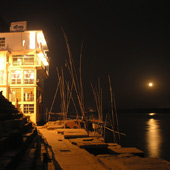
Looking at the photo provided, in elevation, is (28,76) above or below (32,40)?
below

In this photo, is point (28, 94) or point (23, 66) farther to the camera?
point (28, 94)

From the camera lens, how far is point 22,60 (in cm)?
3572

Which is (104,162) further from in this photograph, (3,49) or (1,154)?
(3,49)

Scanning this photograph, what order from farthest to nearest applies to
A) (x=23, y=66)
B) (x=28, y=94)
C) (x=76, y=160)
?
(x=28, y=94) < (x=23, y=66) < (x=76, y=160)

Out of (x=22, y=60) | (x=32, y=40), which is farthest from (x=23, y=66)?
(x=32, y=40)

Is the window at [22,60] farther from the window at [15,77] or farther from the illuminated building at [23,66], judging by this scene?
the window at [15,77]

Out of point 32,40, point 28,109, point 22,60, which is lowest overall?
point 28,109

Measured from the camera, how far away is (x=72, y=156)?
804 cm

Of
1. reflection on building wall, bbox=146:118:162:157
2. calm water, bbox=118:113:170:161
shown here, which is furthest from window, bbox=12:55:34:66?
reflection on building wall, bbox=146:118:162:157

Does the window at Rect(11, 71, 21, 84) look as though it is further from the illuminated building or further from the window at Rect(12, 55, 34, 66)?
the window at Rect(12, 55, 34, 66)

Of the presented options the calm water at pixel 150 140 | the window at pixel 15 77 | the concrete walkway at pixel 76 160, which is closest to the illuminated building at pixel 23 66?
the window at pixel 15 77

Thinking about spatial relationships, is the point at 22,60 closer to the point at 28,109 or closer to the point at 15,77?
the point at 15,77

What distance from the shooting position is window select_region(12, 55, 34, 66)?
117 feet

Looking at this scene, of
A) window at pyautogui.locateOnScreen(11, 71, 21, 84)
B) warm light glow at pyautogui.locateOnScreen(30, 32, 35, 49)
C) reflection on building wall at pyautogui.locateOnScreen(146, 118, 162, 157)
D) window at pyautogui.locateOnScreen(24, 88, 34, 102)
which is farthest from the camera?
warm light glow at pyautogui.locateOnScreen(30, 32, 35, 49)
